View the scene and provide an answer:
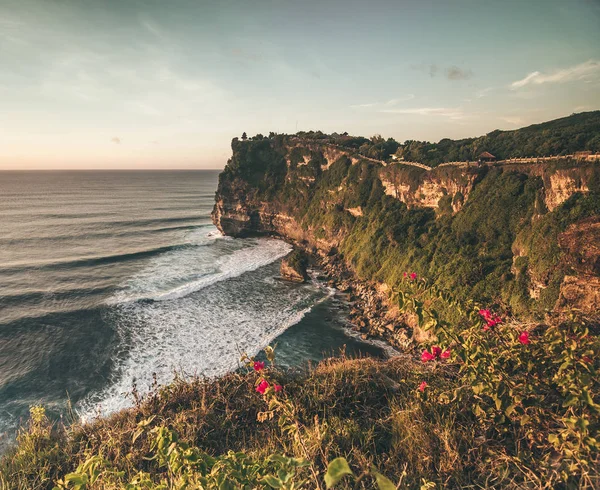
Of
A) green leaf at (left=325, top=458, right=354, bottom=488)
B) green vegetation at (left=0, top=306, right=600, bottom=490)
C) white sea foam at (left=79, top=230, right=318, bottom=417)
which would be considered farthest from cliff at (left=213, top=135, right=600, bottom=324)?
white sea foam at (left=79, top=230, right=318, bottom=417)

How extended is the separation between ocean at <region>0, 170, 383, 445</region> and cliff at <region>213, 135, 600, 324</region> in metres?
10.5

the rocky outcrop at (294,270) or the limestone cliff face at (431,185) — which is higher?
the limestone cliff face at (431,185)

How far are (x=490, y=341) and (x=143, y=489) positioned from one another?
560 centimetres

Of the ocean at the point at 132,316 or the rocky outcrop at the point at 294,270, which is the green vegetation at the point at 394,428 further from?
the rocky outcrop at the point at 294,270

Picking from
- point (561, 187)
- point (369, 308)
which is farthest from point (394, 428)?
point (561, 187)

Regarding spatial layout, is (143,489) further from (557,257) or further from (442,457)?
(557,257)

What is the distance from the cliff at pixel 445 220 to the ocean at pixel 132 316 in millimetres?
10543

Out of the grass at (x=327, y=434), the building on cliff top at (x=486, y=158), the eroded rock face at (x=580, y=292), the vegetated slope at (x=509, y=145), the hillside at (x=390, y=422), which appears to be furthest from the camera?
the building on cliff top at (x=486, y=158)

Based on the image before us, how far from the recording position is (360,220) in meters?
55.2

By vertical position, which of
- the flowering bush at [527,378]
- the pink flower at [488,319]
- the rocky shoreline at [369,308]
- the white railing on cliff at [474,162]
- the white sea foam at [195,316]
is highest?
the white railing on cliff at [474,162]

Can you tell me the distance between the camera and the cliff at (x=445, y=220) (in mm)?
25516

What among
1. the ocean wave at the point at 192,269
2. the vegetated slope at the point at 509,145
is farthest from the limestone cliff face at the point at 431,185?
the ocean wave at the point at 192,269

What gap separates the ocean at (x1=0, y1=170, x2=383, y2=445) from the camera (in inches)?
907

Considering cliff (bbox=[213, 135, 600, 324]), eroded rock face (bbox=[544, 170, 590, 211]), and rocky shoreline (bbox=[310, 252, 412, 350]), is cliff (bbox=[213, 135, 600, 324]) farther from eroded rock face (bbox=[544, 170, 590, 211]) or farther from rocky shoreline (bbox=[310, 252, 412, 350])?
rocky shoreline (bbox=[310, 252, 412, 350])
